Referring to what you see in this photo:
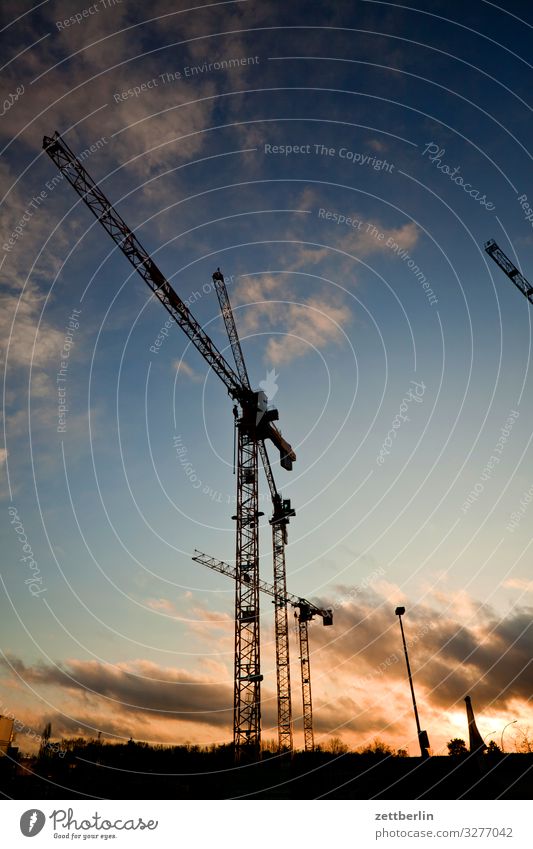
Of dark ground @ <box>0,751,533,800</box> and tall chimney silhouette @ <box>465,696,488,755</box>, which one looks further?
tall chimney silhouette @ <box>465,696,488,755</box>

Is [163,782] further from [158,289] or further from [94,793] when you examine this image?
[158,289]

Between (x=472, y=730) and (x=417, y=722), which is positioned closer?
(x=417, y=722)

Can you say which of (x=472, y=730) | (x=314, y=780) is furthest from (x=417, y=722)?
(x=472, y=730)

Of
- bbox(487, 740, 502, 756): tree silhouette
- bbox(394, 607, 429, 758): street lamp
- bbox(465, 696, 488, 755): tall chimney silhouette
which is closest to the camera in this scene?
bbox(394, 607, 429, 758): street lamp

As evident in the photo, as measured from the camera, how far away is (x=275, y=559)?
195ft

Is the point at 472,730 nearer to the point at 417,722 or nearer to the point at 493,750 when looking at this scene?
the point at 493,750

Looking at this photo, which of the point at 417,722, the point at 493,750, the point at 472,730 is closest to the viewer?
the point at 417,722

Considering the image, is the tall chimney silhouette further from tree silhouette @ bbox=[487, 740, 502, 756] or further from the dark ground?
the dark ground

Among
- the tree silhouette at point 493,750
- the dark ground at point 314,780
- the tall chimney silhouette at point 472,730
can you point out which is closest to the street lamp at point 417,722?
the dark ground at point 314,780

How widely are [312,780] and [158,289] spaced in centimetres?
3489

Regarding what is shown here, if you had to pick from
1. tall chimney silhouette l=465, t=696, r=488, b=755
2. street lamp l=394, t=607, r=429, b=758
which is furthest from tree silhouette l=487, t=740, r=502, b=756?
street lamp l=394, t=607, r=429, b=758

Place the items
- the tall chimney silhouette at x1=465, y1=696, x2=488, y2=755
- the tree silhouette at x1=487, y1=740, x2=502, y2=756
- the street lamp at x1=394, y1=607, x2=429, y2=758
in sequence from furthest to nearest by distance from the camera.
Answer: the tall chimney silhouette at x1=465, y1=696, x2=488, y2=755, the tree silhouette at x1=487, y1=740, x2=502, y2=756, the street lamp at x1=394, y1=607, x2=429, y2=758

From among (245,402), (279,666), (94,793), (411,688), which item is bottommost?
(94,793)
